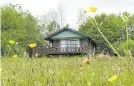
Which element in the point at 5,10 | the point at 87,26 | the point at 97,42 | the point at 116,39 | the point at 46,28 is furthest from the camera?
the point at 46,28

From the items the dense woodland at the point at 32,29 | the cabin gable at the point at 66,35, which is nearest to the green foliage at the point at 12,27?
the dense woodland at the point at 32,29

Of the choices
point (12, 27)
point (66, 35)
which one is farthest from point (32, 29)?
point (66, 35)

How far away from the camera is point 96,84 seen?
336 cm

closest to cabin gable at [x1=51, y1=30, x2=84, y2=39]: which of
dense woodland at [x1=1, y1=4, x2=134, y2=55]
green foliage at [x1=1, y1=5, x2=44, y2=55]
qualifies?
dense woodland at [x1=1, y1=4, x2=134, y2=55]

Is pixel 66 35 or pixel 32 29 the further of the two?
pixel 32 29

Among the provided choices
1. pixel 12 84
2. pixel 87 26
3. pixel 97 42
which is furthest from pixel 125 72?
pixel 87 26

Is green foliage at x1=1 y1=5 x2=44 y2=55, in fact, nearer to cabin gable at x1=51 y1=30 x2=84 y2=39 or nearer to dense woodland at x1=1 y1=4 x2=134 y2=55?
dense woodland at x1=1 y1=4 x2=134 y2=55

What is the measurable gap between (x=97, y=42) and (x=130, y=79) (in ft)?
163

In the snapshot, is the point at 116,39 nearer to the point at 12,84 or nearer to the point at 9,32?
the point at 9,32

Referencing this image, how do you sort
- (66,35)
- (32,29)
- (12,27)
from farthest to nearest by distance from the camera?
(32,29)
(12,27)
(66,35)

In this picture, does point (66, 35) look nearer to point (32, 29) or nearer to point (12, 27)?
point (12, 27)

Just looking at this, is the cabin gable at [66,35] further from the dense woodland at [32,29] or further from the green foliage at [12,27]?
the green foliage at [12,27]

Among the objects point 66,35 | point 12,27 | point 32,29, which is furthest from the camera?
point 32,29

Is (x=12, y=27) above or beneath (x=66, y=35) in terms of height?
above
